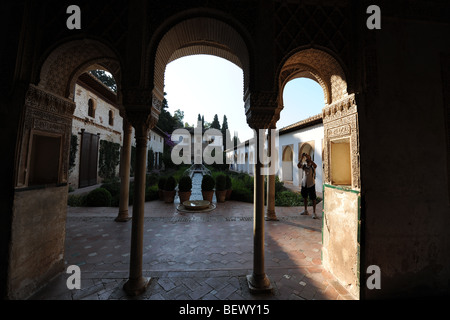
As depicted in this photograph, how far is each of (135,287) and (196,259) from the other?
1164 millimetres

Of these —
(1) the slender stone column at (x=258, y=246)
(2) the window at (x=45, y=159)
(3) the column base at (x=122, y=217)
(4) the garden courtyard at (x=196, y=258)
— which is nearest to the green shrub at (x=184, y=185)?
(4) the garden courtyard at (x=196, y=258)

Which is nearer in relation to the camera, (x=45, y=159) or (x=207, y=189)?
(x=45, y=159)

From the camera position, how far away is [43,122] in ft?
8.91

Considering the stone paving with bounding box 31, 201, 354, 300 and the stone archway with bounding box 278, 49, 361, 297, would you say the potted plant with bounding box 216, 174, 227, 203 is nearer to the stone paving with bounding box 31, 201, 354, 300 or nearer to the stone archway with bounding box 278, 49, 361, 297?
the stone paving with bounding box 31, 201, 354, 300

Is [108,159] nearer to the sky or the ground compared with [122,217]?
nearer to the sky

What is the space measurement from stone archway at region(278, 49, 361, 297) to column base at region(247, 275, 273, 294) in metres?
1.20

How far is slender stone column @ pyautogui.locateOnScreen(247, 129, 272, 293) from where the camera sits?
260cm

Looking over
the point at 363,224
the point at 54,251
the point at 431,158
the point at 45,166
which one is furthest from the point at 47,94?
the point at 431,158

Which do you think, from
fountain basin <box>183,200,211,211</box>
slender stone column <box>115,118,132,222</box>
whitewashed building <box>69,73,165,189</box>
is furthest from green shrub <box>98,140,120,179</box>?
fountain basin <box>183,200,211,211</box>

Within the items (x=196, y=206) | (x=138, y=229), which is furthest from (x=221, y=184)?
(x=138, y=229)

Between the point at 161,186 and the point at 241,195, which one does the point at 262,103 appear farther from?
the point at 161,186

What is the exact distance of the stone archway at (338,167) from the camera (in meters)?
2.60
